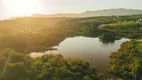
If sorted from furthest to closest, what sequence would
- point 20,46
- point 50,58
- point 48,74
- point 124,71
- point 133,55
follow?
point 20,46 → point 133,55 → point 50,58 → point 124,71 → point 48,74

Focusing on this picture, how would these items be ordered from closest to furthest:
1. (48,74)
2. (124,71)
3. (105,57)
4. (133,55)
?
(48,74) → (124,71) → (133,55) → (105,57)

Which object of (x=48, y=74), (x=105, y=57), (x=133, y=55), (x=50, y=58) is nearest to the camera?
(x=48, y=74)

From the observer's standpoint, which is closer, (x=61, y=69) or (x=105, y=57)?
(x=61, y=69)

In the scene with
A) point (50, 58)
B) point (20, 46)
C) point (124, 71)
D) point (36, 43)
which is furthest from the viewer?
point (36, 43)

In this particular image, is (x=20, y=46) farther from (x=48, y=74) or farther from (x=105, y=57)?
(x=48, y=74)

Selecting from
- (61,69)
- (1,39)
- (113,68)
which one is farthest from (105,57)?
(1,39)

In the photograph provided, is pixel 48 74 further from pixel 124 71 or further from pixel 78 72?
pixel 124 71

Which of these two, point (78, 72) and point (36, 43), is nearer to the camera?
point (78, 72)

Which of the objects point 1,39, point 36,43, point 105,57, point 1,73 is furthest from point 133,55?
point 1,39
